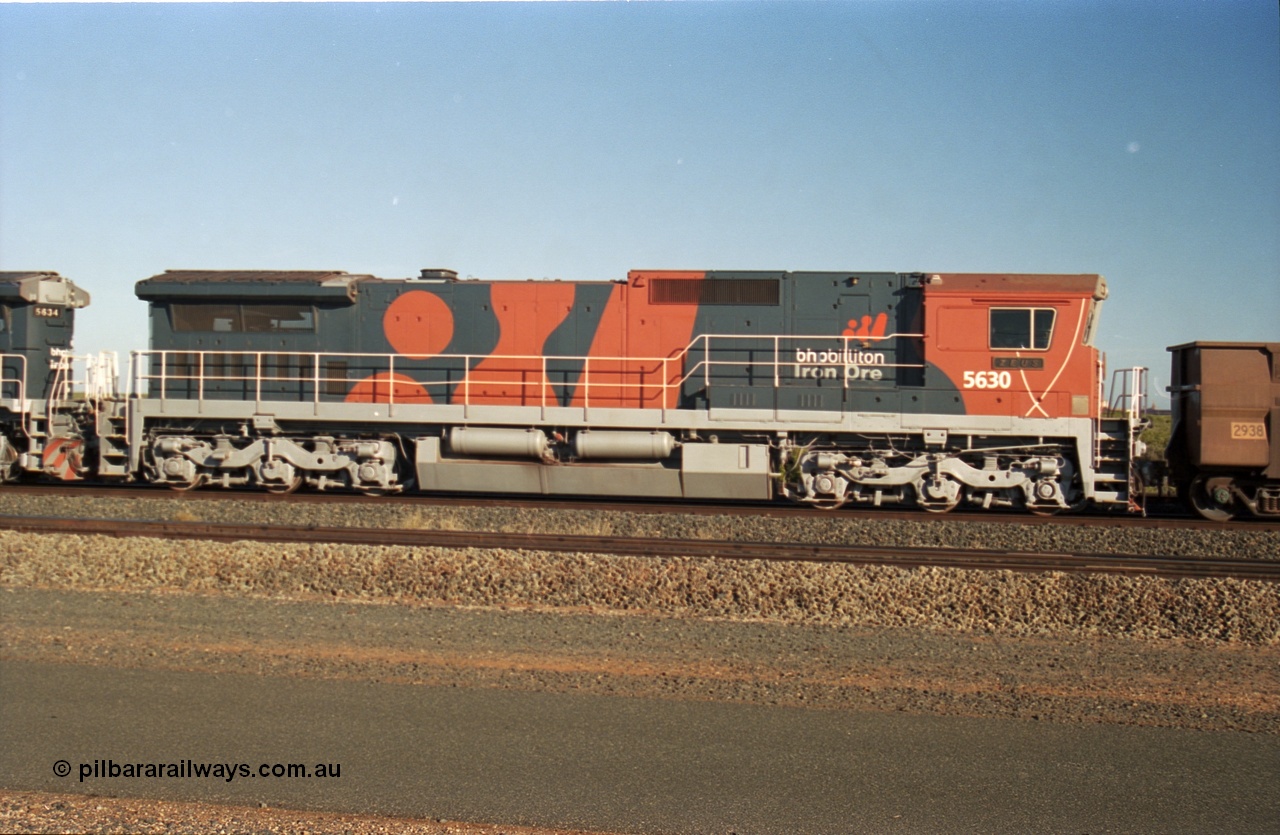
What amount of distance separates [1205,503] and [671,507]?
748cm

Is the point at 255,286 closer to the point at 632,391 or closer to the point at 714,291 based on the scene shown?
the point at 632,391

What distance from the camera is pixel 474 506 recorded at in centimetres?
1390

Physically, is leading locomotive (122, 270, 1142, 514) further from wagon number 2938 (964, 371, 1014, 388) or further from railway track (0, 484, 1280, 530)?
railway track (0, 484, 1280, 530)

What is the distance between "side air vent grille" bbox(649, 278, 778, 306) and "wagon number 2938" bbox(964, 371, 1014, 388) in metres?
2.98

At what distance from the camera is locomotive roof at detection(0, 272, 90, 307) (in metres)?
15.7

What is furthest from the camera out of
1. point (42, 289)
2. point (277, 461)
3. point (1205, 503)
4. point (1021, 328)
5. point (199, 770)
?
point (42, 289)

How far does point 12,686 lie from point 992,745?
5506mm

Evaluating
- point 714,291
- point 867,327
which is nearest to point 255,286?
point 714,291

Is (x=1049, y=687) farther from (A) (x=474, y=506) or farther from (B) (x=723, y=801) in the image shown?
(A) (x=474, y=506)

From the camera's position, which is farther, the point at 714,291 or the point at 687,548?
the point at 714,291

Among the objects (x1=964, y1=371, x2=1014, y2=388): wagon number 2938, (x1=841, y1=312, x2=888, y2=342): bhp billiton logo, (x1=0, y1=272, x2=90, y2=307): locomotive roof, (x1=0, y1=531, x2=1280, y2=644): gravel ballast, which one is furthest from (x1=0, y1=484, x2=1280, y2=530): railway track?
(x1=0, y1=531, x2=1280, y2=644): gravel ballast

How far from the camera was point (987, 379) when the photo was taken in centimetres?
1380

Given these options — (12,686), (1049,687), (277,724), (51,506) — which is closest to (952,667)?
(1049,687)

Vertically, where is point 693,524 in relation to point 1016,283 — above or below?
below
